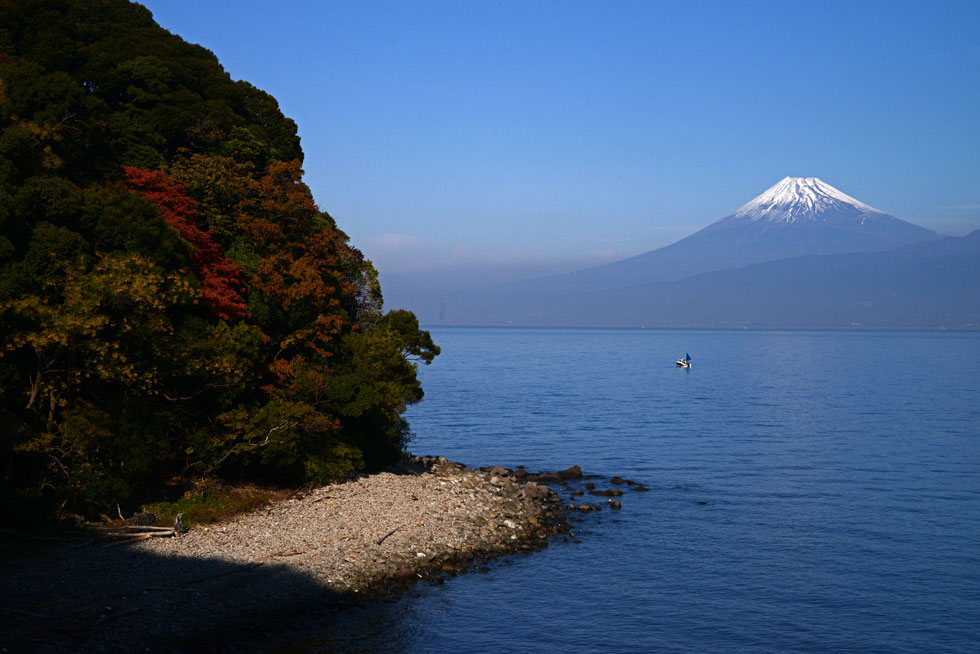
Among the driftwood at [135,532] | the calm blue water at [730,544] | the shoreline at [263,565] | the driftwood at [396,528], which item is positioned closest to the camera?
the shoreline at [263,565]

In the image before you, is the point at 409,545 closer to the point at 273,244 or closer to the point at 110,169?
the point at 273,244

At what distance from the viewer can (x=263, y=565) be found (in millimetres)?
24000

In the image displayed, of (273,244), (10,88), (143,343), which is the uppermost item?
(10,88)

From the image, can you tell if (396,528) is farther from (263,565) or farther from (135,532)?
(135,532)

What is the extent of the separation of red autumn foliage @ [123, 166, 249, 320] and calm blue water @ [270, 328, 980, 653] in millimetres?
13452

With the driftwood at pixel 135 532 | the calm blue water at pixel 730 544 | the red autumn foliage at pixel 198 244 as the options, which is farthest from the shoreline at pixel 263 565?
the red autumn foliage at pixel 198 244

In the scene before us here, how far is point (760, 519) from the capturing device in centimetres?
3534

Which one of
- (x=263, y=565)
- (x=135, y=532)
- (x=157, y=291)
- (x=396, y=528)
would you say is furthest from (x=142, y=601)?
(x=396, y=528)

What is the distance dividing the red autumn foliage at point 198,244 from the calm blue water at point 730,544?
1345cm

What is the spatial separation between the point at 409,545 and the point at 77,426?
11.6m

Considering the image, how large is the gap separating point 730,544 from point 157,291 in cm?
2357

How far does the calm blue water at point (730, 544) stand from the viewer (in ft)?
73.5

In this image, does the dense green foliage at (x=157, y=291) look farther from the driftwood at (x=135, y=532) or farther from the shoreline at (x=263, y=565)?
the shoreline at (x=263, y=565)

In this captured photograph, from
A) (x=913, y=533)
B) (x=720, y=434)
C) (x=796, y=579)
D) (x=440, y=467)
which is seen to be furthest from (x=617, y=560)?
(x=720, y=434)
